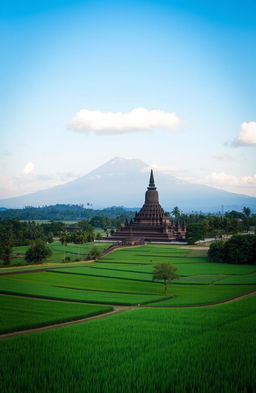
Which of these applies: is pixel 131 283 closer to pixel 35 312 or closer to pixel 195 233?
pixel 35 312

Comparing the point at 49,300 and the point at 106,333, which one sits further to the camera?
the point at 49,300

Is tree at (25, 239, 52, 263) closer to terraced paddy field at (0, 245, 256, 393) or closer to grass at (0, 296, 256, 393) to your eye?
terraced paddy field at (0, 245, 256, 393)

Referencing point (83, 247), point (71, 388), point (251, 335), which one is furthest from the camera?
point (83, 247)

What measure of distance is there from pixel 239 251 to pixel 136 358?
54557mm

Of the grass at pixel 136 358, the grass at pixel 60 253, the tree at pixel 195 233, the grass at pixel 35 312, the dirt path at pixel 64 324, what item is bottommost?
the dirt path at pixel 64 324

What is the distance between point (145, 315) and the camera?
3147 centimetres

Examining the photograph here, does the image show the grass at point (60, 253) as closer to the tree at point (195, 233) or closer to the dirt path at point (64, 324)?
the tree at point (195, 233)

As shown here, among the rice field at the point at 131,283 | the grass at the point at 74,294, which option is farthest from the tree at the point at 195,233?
the grass at the point at 74,294

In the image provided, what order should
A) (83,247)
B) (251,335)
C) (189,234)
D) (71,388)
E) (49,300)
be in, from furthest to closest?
(189,234) → (83,247) → (49,300) → (251,335) → (71,388)

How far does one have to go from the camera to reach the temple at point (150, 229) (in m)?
111

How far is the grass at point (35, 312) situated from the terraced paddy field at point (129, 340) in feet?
0.21

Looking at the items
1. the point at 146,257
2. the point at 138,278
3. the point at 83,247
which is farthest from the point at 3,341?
the point at 83,247

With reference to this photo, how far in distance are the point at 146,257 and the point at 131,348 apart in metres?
57.6

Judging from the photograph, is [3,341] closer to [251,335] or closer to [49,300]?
[251,335]
